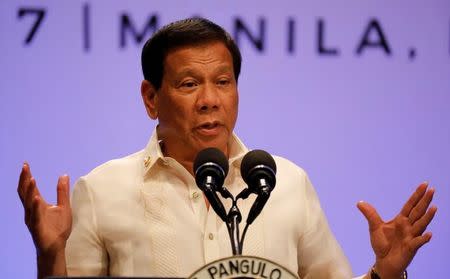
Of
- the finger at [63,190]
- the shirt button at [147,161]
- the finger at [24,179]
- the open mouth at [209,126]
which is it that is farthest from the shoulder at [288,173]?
the finger at [24,179]

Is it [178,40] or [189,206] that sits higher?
[178,40]

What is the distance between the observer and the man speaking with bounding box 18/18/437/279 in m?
3.02

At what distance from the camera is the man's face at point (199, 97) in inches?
124

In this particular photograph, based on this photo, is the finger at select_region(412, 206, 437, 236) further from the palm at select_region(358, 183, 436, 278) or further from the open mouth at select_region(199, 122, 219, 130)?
the open mouth at select_region(199, 122, 219, 130)

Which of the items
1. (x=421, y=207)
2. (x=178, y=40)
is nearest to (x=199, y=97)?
(x=178, y=40)

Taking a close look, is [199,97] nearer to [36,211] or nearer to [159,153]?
[159,153]

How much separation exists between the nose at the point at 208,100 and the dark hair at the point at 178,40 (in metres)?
0.16

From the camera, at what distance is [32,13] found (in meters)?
4.16

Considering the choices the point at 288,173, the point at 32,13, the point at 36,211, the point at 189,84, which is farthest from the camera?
the point at 32,13

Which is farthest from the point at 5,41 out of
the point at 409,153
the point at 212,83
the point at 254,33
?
the point at 409,153

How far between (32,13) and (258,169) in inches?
74.0

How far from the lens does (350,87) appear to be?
4391 millimetres

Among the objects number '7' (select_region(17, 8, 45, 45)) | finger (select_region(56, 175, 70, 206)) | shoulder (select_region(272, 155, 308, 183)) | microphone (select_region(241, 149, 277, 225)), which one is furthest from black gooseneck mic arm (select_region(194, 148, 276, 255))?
number '7' (select_region(17, 8, 45, 45))

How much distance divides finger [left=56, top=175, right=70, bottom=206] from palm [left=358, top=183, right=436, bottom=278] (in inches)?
32.2
